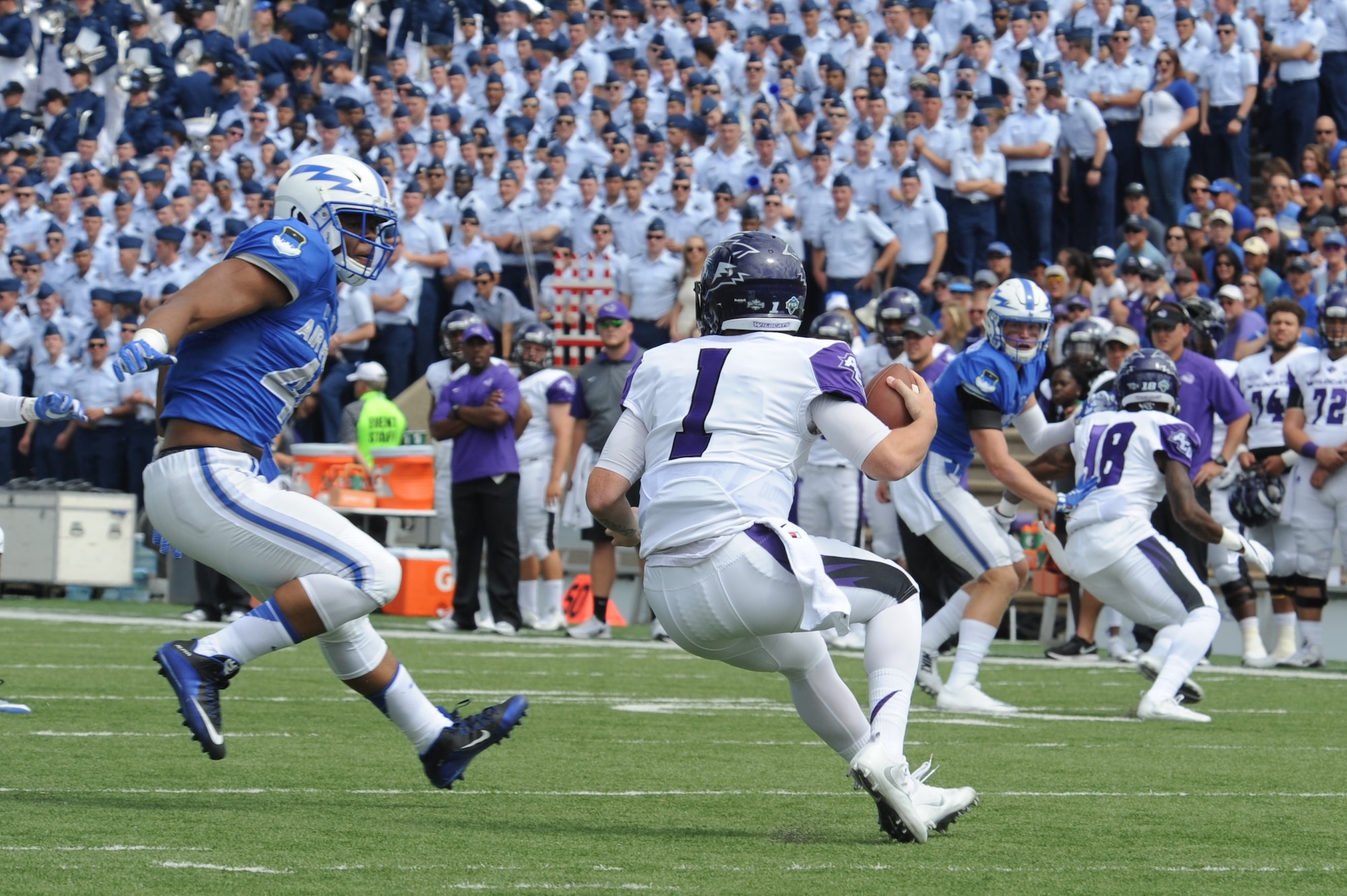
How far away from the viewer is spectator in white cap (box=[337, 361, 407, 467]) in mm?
15180

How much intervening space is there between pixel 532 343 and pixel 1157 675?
6.60 metres

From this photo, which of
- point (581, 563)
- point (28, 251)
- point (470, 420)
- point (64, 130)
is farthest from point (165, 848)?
point (64, 130)

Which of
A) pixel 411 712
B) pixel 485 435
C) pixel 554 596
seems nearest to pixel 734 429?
pixel 411 712

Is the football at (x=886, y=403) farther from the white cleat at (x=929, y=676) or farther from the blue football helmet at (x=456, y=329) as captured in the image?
the blue football helmet at (x=456, y=329)

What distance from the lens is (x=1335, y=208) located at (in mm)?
15539

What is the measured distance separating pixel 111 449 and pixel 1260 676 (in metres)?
11.0

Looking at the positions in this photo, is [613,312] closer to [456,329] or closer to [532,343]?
[532,343]

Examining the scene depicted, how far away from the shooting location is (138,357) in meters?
4.87

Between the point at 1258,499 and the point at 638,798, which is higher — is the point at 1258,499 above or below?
below

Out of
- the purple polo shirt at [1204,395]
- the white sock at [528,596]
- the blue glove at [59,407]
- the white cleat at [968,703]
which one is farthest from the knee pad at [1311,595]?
the blue glove at [59,407]

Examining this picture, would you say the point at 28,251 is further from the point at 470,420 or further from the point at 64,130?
the point at 470,420

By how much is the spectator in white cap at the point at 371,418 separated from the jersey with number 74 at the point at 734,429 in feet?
34.0

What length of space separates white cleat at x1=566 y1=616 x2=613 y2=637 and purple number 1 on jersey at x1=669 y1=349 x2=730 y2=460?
28.2 feet

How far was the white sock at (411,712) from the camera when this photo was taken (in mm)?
5645
